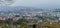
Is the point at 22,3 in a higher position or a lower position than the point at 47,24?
higher

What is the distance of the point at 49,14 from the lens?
174cm

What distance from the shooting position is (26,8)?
1747 mm

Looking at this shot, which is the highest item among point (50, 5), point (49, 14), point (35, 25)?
point (50, 5)

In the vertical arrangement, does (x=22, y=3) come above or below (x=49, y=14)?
above

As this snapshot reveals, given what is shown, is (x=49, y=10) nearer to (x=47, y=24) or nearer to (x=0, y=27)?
(x=47, y=24)

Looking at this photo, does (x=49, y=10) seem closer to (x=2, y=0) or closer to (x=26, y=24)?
(x=26, y=24)

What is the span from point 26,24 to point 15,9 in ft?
0.77

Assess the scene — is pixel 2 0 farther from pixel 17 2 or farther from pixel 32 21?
pixel 32 21

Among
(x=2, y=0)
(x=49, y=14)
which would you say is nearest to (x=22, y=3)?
(x=2, y=0)

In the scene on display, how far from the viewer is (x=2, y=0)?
5.79ft

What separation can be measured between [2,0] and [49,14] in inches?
24.2

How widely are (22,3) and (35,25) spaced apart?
1.05 feet

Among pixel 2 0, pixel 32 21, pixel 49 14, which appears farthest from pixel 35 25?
pixel 2 0

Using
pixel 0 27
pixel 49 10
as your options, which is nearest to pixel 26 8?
pixel 49 10
